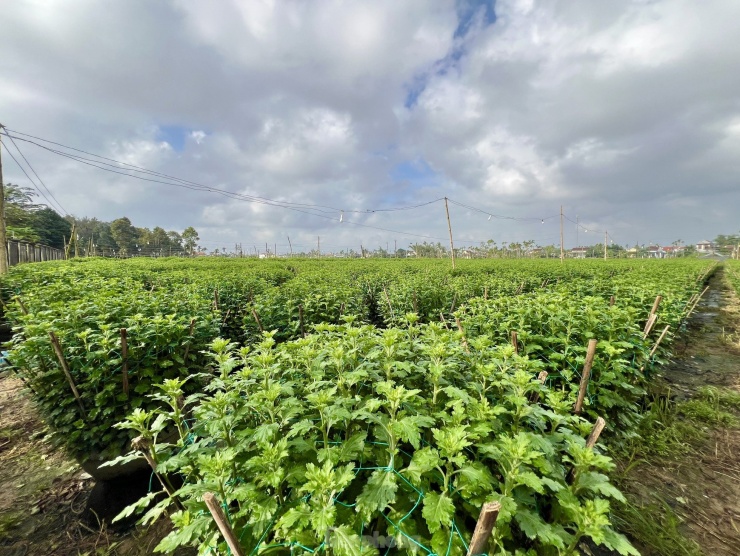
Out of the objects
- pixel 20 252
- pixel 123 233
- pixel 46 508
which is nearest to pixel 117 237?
pixel 123 233

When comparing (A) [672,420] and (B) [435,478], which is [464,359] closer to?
(B) [435,478]

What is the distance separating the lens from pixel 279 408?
2223 millimetres

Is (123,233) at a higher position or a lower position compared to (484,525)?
higher

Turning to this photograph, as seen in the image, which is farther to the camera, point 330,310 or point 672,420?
point 330,310

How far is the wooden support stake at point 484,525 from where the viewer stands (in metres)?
1.37

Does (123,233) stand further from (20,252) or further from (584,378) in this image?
(584,378)

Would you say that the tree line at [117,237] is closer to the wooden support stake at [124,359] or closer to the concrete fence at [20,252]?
the concrete fence at [20,252]

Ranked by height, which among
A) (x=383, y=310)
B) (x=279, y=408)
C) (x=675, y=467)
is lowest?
(x=675, y=467)

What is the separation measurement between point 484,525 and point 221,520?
1214 mm

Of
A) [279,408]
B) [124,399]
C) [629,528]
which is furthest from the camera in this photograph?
[124,399]

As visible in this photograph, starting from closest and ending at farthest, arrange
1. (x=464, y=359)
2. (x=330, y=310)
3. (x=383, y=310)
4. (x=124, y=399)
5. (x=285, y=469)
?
(x=285, y=469), (x=464, y=359), (x=124, y=399), (x=330, y=310), (x=383, y=310)

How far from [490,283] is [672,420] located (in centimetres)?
619

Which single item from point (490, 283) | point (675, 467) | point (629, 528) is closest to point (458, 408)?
point (629, 528)

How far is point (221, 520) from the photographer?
1520 millimetres
